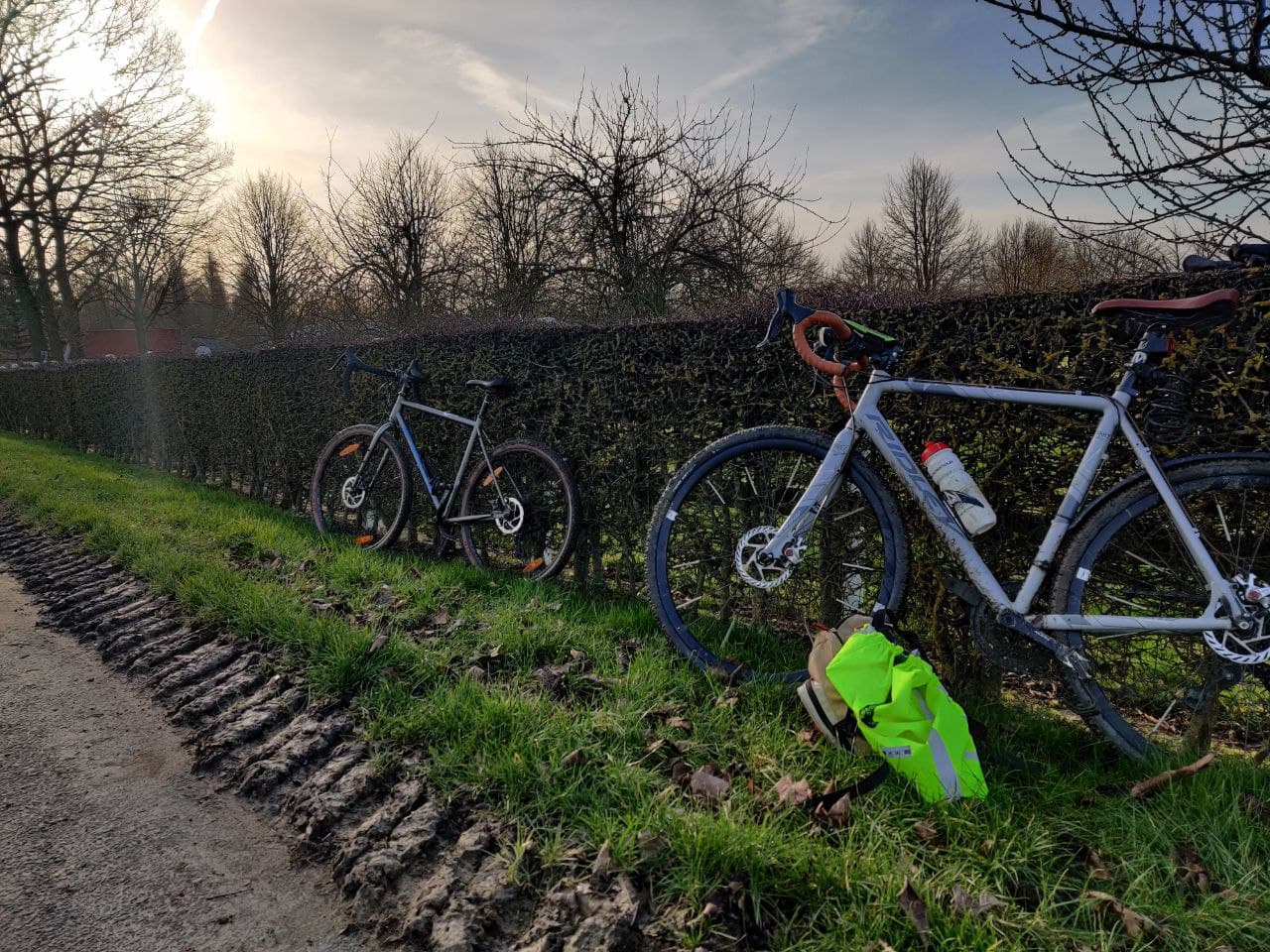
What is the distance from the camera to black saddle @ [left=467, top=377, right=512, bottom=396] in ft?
15.2

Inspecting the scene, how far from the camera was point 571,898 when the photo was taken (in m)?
1.87

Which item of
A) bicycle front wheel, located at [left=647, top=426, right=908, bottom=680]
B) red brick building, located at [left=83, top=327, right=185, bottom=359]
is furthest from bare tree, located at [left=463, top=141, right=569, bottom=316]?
red brick building, located at [left=83, top=327, right=185, bottom=359]

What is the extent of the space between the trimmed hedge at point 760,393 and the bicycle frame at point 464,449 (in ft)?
0.55

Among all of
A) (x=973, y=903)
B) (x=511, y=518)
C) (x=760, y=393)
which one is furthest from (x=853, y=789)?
(x=511, y=518)

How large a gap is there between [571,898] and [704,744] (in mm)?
784

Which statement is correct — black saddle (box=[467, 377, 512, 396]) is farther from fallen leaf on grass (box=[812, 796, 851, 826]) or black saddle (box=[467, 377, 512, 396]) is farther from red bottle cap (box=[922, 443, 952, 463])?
fallen leaf on grass (box=[812, 796, 851, 826])

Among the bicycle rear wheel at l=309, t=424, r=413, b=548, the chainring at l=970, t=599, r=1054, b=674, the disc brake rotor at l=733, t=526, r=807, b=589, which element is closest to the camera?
the chainring at l=970, t=599, r=1054, b=674

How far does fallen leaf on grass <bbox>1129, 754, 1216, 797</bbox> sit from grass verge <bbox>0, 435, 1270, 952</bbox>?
1.4 inches

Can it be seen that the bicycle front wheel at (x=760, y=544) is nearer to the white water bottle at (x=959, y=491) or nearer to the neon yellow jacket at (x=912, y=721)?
the white water bottle at (x=959, y=491)

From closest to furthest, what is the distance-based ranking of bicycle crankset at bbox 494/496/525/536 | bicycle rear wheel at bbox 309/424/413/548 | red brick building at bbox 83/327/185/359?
bicycle crankset at bbox 494/496/525/536, bicycle rear wheel at bbox 309/424/413/548, red brick building at bbox 83/327/185/359

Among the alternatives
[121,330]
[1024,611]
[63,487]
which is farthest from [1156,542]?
[121,330]

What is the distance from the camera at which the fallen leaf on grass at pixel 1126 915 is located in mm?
1706

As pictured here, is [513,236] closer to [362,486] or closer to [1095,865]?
[362,486]

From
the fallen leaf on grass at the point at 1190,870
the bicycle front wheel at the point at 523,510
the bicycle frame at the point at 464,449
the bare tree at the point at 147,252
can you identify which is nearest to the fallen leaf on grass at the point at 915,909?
the fallen leaf on grass at the point at 1190,870
